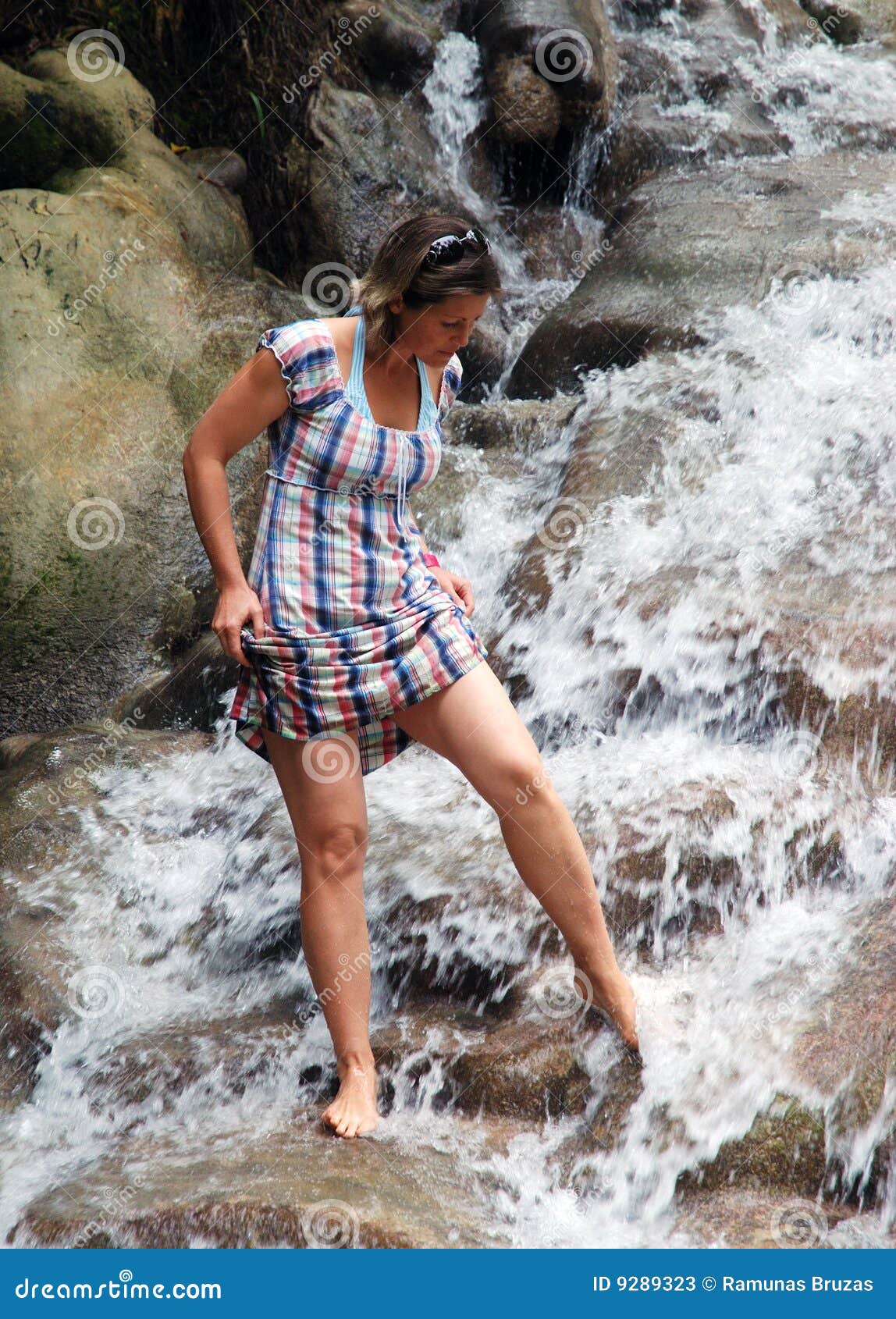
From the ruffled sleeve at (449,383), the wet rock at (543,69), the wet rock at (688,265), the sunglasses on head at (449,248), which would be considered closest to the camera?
the sunglasses on head at (449,248)

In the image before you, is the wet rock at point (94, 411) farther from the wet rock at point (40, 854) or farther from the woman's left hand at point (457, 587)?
the woman's left hand at point (457, 587)

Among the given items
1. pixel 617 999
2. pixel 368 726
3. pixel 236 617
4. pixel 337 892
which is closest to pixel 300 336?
pixel 236 617

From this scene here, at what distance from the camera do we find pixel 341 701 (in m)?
2.44

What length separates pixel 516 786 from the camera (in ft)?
8.03

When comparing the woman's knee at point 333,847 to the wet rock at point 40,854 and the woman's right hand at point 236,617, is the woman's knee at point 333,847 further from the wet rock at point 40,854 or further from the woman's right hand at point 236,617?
the wet rock at point 40,854

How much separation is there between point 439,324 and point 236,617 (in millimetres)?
683

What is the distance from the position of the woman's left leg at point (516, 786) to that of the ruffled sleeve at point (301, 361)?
63 centimetres

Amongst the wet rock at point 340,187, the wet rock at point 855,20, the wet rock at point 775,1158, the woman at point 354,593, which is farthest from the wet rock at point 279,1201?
the wet rock at point 855,20

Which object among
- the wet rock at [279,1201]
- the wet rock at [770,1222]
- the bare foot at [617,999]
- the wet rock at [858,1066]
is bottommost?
the wet rock at [279,1201]

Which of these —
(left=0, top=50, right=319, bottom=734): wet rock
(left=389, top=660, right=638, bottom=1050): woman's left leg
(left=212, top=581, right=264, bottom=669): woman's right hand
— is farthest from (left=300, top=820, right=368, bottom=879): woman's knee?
A: (left=0, top=50, right=319, bottom=734): wet rock

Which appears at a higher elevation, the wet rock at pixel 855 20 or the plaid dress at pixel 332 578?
the wet rock at pixel 855 20

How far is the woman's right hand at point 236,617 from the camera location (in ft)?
7.93

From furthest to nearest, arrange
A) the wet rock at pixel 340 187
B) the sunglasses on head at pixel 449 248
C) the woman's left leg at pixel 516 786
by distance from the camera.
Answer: the wet rock at pixel 340 187 < the woman's left leg at pixel 516 786 < the sunglasses on head at pixel 449 248

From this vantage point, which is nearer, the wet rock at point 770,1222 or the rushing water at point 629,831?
the wet rock at point 770,1222
